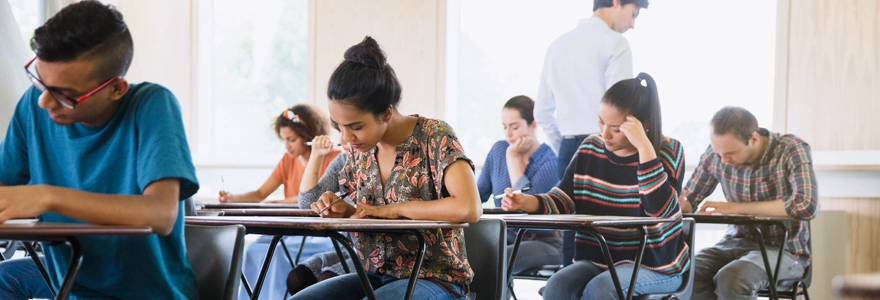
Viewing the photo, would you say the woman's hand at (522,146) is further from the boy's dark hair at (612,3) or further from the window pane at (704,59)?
the window pane at (704,59)

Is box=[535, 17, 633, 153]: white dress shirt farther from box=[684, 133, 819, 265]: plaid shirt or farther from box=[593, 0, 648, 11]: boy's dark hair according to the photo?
box=[684, 133, 819, 265]: plaid shirt

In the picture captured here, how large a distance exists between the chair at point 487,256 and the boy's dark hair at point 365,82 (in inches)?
14.6

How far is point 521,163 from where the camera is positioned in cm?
393

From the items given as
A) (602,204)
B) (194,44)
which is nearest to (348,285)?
(602,204)

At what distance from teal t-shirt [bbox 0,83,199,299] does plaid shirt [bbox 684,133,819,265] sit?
2.69 m

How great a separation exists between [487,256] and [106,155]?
3.13 feet

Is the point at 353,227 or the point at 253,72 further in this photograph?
the point at 253,72

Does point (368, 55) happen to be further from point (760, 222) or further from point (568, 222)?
point (760, 222)

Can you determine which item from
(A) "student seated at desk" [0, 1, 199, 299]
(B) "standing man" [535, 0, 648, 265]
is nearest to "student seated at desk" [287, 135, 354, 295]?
(B) "standing man" [535, 0, 648, 265]

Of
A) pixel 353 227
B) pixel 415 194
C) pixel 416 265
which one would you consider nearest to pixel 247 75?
pixel 415 194

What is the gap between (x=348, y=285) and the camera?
2.02 metres

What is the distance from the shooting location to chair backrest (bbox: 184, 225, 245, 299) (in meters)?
1.61

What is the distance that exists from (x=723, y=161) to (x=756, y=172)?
14 centimetres

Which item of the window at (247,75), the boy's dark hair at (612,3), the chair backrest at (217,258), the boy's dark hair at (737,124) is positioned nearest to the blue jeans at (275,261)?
the boy's dark hair at (612,3)
